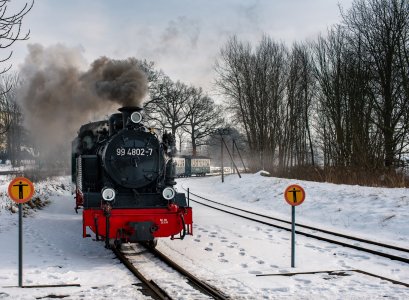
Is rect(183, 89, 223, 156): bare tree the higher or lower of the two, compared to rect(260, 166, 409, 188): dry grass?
higher

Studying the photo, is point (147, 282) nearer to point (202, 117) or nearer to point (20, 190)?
point (20, 190)

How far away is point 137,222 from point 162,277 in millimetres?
1641

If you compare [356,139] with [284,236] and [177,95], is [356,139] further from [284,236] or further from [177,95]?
[177,95]

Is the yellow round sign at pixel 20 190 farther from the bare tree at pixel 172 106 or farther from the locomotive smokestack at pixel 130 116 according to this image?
the bare tree at pixel 172 106

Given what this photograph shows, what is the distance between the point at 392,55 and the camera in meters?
21.1

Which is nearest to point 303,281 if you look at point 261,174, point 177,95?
point 261,174

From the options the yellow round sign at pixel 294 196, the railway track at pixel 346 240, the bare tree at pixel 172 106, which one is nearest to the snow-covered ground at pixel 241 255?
the railway track at pixel 346 240

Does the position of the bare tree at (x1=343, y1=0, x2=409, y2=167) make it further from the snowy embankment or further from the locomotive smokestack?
the locomotive smokestack

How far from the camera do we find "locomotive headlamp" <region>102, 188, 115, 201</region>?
803 cm

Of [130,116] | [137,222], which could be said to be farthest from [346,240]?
[130,116]

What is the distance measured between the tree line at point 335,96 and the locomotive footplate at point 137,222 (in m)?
14.9

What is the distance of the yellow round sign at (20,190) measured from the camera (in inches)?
244

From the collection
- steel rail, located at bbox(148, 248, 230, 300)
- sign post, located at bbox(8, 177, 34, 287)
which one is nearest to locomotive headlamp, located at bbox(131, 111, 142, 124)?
steel rail, located at bbox(148, 248, 230, 300)

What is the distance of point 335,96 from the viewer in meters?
27.7
